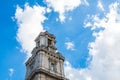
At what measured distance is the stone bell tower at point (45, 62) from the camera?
5984 cm

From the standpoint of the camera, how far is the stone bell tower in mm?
59844

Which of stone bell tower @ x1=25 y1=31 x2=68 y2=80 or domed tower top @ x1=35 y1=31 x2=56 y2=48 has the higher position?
domed tower top @ x1=35 y1=31 x2=56 y2=48

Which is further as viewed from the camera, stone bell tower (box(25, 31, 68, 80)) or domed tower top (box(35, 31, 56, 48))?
domed tower top (box(35, 31, 56, 48))

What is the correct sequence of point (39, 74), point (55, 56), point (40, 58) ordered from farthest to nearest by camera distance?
point (55, 56)
point (40, 58)
point (39, 74)

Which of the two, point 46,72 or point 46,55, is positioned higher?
point 46,55

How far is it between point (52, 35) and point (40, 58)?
12476mm

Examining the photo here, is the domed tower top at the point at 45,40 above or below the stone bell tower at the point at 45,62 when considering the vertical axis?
above

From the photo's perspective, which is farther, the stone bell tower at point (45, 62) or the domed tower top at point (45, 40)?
the domed tower top at point (45, 40)

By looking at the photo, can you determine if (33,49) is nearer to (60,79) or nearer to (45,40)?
(45,40)

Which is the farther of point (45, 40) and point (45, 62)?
point (45, 40)

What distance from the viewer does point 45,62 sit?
62906 millimetres

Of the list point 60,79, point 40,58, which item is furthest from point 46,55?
point 60,79

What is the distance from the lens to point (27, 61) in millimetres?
69312

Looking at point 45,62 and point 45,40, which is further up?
point 45,40
